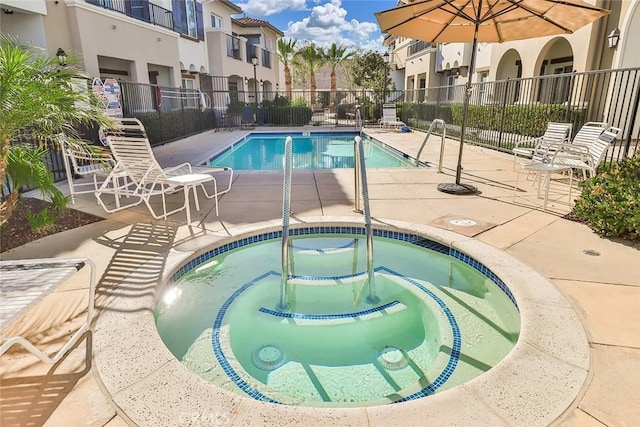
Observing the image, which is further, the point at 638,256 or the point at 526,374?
the point at 638,256

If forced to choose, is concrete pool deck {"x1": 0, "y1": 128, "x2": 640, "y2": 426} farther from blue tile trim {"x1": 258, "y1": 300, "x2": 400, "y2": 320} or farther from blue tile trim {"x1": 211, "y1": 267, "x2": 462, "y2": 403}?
blue tile trim {"x1": 258, "y1": 300, "x2": 400, "y2": 320}

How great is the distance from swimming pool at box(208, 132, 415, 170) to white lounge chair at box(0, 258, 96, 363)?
7123 mm

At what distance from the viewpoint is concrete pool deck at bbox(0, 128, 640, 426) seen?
1812 millimetres

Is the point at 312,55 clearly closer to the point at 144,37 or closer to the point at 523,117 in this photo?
the point at 144,37

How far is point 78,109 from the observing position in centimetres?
355

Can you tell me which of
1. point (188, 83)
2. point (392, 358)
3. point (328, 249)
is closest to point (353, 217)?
point (328, 249)

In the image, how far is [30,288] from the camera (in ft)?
6.65

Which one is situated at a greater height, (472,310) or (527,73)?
(527,73)

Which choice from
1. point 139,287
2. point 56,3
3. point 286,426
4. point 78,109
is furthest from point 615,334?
point 56,3

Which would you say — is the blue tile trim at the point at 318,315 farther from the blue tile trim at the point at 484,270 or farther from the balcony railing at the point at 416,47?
the balcony railing at the point at 416,47

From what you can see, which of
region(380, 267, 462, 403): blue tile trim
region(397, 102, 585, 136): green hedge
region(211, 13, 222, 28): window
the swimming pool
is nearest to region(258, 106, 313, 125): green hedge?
the swimming pool

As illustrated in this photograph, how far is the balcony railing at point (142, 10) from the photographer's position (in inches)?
481

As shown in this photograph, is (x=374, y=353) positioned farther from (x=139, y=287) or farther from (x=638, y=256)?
(x=638, y=256)

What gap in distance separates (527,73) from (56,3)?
14.6 m
